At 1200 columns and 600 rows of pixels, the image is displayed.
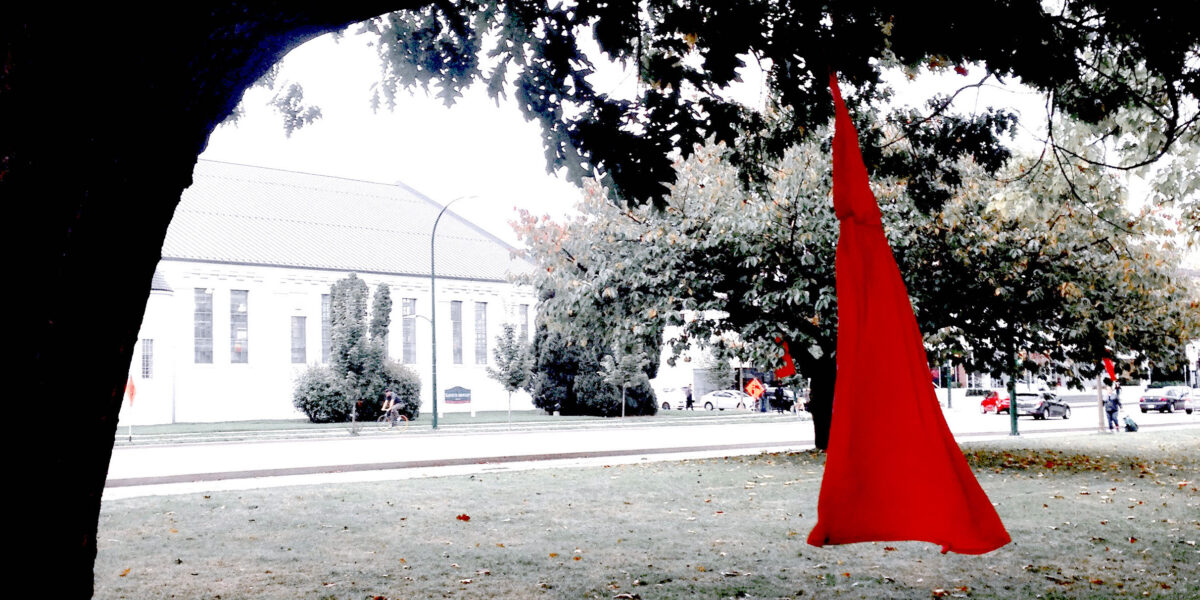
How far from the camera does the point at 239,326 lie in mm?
45250

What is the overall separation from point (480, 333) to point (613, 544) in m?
46.4

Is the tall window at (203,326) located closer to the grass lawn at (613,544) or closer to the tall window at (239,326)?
the tall window at (239,326)

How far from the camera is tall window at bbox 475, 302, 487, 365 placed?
5416 centimetres

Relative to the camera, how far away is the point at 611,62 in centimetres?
689

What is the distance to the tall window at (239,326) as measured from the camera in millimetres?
44875

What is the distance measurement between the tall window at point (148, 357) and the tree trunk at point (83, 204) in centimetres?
4251

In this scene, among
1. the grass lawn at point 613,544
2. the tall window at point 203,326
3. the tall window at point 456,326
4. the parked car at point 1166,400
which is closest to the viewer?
the grass lawn at point 613,544

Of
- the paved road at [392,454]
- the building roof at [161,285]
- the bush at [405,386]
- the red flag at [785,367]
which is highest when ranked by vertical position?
the building roof at [161,285]

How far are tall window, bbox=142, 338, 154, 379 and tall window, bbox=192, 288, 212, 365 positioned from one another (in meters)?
2.32

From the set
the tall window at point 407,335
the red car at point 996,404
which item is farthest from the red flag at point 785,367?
the tall window at point 407,335

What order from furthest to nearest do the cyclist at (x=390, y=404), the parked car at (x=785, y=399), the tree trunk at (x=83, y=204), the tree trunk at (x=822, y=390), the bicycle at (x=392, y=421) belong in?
the parked car at (x=785, y=399)
the cyclist at (x=390, y=404)
the bicycle at (x=392, y=421)
the tree trunk at (x=822, y=390)
the tree trunk at (x=83, y=204)

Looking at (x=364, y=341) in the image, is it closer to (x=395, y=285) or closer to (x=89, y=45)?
(x=395, y=285)

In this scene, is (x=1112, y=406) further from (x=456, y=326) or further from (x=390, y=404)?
(x=456, y=326)

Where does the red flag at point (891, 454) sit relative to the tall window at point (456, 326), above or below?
below
